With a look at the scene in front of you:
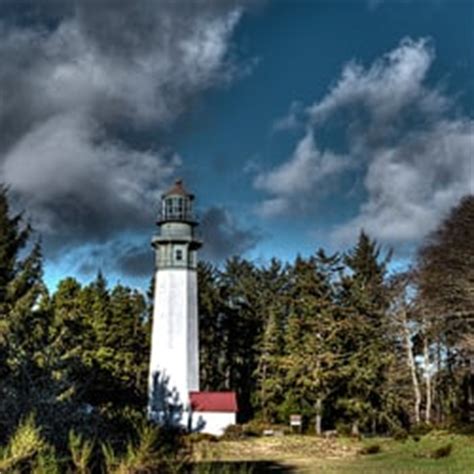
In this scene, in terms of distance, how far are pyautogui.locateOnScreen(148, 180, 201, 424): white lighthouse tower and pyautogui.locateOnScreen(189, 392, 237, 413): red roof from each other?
328 mm

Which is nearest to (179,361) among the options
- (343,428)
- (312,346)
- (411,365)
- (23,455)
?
(312,346)

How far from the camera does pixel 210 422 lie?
35281 millimetres

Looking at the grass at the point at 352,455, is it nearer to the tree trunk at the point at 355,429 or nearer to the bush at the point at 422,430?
the bush at the point at 422,430

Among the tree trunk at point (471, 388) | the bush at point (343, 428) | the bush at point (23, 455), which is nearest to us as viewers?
the bush at point (23, 455)

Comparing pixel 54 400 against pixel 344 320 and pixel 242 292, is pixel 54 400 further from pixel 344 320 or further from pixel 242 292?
pixel 242 292

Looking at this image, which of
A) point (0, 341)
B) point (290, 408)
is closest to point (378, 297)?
point (290, 408)

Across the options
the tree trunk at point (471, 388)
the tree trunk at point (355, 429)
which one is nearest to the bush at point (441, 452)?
the tree trunk at point (471, 388)

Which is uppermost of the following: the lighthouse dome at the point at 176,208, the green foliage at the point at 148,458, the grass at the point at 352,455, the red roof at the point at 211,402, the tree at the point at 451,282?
the lighthouse dome at the point at 176,208

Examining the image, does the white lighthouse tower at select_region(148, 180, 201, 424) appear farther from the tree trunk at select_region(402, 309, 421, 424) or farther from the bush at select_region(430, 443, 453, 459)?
the bush at select_region(430, 443, 453, 459)

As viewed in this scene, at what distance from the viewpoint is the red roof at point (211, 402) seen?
3512cm

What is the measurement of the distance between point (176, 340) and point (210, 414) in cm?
374

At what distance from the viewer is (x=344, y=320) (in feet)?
127

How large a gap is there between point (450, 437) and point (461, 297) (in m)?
7.39

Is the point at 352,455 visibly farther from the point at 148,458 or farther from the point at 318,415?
the point at 148,458
